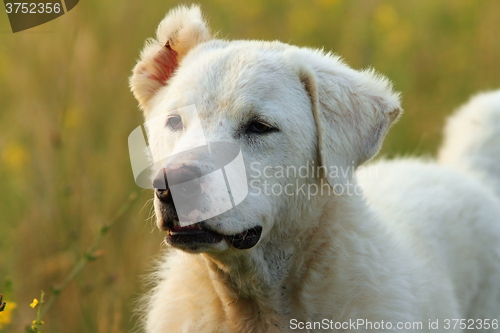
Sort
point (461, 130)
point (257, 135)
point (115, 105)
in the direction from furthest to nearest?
point (115, 105)
point (461, 130)
point (257, 135)

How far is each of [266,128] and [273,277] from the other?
852 mm

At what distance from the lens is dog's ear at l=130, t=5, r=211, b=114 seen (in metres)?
3.79

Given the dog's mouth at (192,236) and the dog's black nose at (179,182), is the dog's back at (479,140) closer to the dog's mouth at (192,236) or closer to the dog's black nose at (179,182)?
the dog's mouth at (192,236)

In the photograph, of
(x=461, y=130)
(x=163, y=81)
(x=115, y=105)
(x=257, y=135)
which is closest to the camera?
(x=257, y=135)

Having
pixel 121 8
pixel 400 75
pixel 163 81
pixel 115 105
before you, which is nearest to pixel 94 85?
pixel 115 105

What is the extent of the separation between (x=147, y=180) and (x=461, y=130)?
2969 mm

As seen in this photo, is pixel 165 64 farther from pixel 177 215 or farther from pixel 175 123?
pixel 177 215

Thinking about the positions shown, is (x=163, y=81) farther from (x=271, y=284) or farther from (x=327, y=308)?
(x=327, y=308)

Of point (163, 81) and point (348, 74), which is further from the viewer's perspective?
point (163, 81)

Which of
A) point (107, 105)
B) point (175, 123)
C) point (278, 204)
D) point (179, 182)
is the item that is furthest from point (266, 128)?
point (107, 105)

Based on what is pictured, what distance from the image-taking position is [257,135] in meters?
3.11

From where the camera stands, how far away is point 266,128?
314 cm

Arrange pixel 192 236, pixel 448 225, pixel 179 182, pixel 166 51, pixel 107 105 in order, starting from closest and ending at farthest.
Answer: pixel 179 182, pixel 192 236, pixel 166 51, pixel 448 225, pixel 107 105

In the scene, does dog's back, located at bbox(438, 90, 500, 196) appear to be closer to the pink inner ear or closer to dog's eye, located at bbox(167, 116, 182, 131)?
the pink inner ear
